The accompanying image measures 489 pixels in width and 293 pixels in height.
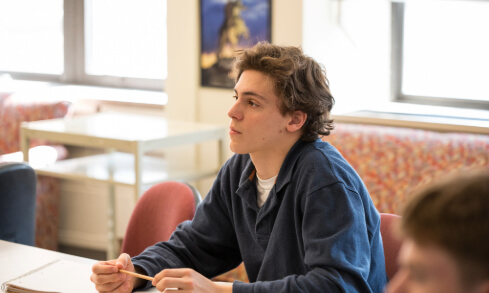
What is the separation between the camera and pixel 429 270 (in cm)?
68

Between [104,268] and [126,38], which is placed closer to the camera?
[104,268]

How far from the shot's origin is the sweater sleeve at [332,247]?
142 cm

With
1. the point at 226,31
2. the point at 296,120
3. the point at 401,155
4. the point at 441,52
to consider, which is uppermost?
the point at 226,31

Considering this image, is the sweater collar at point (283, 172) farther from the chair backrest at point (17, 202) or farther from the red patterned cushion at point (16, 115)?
the red patterned cushion at point (16, 115)

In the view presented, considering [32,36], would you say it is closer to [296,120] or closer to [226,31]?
[226,31]

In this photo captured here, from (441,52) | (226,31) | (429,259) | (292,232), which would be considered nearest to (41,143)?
→ (226,31)

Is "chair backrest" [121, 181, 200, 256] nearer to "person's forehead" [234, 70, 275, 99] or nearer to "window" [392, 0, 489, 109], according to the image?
"person's forehead" [234, 70, 275, 99]

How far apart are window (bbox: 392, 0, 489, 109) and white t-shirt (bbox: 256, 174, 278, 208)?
Answer: 199 centimetres

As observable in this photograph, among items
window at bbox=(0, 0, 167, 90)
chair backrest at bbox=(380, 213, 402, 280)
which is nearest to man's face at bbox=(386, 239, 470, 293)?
chair backrest at bbox=(380, 213, 402, 280)

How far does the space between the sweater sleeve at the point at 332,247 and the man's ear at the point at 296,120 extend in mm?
202

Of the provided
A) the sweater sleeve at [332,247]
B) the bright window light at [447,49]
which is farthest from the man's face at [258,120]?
the bright window light at [447,49]

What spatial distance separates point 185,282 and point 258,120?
1.39ft

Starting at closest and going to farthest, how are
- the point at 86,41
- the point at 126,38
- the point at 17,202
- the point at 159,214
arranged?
the point at 159,214 → the point at 17,202 → the point at 126,38 → the point at 86,41

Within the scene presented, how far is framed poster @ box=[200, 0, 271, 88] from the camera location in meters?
3.39
